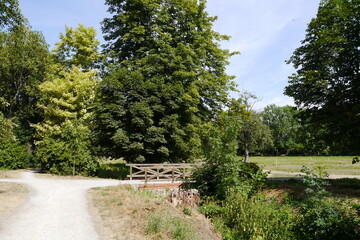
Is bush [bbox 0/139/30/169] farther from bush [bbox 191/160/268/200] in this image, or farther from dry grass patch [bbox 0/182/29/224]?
bush [bbox 191/160/268/200]

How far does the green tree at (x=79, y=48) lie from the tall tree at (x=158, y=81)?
6289mm

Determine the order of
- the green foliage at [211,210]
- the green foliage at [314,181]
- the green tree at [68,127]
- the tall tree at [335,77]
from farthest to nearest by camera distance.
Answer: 1. the green tree at [68,127]
2. the tall tree at [335,77]
3. the green foliage at [211,210]
4. the green foliage at [314,181]

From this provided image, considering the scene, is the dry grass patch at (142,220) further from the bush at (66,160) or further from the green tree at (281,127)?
the green tree at (281,127)

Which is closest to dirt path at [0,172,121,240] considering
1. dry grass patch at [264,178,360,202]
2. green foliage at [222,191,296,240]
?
green foliage at [222,191,296,240]

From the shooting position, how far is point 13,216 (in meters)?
7.37

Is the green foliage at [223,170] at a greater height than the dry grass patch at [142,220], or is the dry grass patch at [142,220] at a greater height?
the green foliage at [223,170]

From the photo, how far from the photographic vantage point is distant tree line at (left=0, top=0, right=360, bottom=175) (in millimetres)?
12656

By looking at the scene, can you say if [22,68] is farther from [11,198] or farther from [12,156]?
[11,198]

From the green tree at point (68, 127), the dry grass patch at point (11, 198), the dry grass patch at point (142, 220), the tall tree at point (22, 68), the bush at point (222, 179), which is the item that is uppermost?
the tall tree at point (22, 68)

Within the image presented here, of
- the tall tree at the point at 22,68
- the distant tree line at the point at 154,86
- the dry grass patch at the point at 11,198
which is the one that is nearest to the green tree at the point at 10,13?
the distant tree line at the point at 154,86

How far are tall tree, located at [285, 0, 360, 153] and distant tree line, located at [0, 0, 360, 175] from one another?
51 mm

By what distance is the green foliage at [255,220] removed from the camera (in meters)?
7.02

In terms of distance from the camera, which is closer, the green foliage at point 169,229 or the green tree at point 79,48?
the green foliage at point 169,229

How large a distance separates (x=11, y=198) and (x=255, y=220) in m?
8.85
